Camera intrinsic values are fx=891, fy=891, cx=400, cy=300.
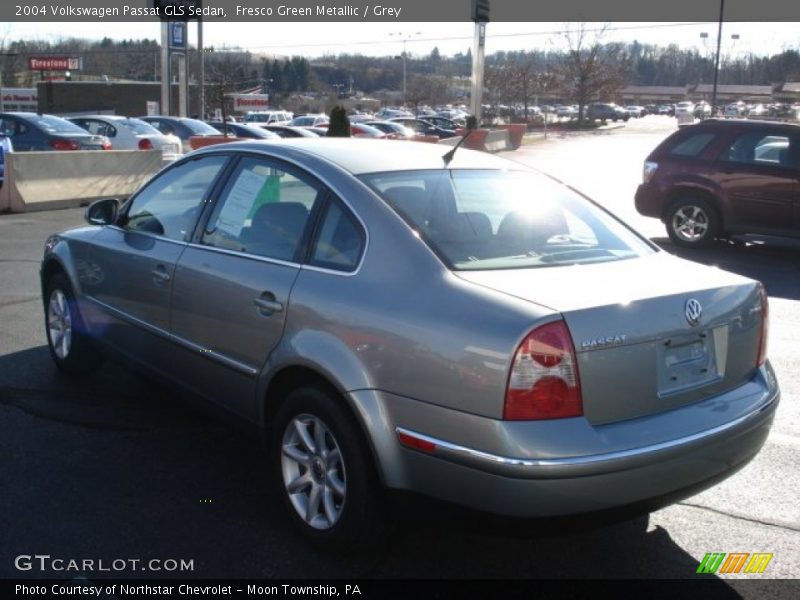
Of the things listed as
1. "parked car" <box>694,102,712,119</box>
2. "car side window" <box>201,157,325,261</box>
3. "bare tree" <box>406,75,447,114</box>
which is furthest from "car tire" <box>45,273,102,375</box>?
"bare tree" <box>406,75,447,114</box>

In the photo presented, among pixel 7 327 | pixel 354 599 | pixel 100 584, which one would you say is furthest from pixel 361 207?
pixel 7 327

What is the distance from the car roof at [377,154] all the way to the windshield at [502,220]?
0.08m

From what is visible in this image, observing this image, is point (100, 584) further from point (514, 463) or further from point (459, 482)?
point (514, 463)

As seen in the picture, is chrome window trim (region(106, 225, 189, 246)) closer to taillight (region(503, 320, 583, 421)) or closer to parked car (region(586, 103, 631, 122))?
taillight (region(503, 320, 583, 421))

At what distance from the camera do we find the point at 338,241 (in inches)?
148

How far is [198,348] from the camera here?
4.31 metres

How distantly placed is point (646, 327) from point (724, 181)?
29.3 ft

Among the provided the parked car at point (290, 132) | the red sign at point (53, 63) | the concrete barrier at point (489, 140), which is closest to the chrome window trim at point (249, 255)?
the parked car at point (290, 132)

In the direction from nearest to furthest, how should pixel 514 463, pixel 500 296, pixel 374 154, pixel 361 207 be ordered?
pixel 514 463 → pixel 500 296 → pixel 361 207 → pixel 374 154

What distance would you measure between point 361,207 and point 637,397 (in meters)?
1.35

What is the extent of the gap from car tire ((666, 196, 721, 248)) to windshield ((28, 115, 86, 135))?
12.2 metres

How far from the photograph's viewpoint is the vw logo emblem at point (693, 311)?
3342 mm

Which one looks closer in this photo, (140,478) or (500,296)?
(500,296)

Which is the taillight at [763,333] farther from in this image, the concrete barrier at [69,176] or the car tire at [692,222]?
the concrete barrier at [69,176]
